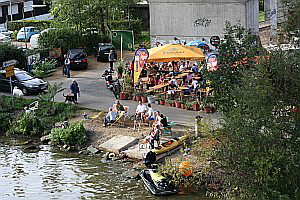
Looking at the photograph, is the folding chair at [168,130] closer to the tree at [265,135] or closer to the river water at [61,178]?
the river water at [61,178]

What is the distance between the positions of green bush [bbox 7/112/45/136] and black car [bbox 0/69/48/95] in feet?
16.9

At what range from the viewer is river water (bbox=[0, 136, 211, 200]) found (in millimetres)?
22609

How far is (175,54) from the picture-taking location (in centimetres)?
3222

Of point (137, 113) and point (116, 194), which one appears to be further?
point (137, 113)

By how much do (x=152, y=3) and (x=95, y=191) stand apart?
2281 centimetres

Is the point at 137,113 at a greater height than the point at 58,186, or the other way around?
the point at 137,113

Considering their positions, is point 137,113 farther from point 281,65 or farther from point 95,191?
point 281,65

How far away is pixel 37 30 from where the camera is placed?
57.1m

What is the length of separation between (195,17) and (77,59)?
28.2 ft

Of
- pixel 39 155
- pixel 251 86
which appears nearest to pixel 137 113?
pixel 39 155

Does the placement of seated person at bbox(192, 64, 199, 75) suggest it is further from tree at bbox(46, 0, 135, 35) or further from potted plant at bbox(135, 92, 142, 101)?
tree at bbox(46, 0, 135, 35)

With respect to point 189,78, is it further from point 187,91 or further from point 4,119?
point 4,119

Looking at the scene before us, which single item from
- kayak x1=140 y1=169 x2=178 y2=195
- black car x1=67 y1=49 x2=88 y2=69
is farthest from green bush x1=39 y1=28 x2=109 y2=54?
kayak x1=140 y1=169 x2=178 y2=195

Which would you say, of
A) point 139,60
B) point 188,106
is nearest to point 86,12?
point 139,60
